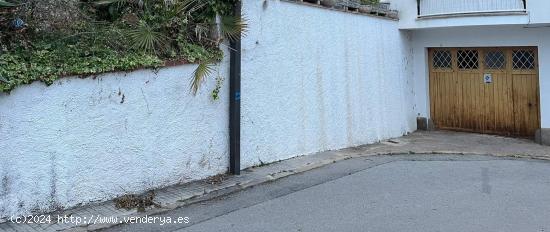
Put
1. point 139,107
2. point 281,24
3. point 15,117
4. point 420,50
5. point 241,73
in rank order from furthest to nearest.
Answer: point 420,50 → point 281,24 → point 241,73 → point 139,107 → point 15,117

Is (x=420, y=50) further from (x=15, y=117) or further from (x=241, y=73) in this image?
(x=15, y=117)

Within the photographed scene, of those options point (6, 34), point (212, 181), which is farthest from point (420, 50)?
point (6, 34)

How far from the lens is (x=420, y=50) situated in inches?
574

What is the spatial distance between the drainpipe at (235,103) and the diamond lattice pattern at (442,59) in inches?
320

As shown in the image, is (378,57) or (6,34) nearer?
(6,34)

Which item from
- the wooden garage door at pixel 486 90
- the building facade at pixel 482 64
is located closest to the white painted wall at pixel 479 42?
the building facade at pixel 482 64

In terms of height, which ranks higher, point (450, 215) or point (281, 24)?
point (281, 24)

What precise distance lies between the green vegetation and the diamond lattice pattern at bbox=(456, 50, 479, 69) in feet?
26.9

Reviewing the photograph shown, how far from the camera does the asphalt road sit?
5980 millimetres

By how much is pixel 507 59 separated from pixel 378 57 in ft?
11.7

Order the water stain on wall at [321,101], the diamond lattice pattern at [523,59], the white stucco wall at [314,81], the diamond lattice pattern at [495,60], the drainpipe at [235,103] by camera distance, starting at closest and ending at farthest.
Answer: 1. the drainpipe at [235,103]
2. the white stucco wall at [314,81]
3. the water stain on wall at [321,101]
4. the diamond lattice pattern at [523,59]
5. the diamond lattice pattern at [495,60]

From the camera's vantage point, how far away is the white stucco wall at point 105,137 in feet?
19.4

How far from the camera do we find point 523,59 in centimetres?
1317

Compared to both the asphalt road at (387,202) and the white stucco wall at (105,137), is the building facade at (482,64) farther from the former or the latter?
the white stucco wall at (105,137)
